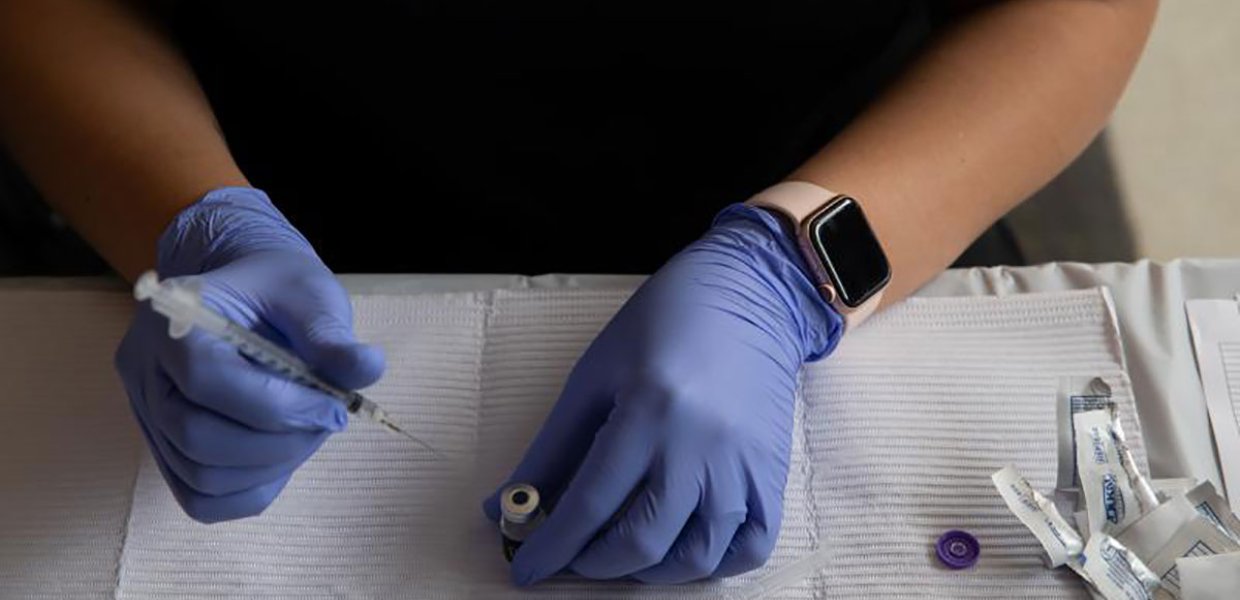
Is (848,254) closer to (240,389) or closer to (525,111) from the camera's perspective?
(525,111)

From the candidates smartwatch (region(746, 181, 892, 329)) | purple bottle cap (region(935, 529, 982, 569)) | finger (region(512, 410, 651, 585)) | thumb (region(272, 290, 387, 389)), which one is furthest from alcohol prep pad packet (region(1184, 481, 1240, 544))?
thumb (region(272, 290, 387, 389))

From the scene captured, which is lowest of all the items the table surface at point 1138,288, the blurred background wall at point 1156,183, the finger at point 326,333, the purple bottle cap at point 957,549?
the blurred background wall at point 1156,183

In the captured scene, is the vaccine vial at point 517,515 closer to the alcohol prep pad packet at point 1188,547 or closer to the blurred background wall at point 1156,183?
the alcohol prep pad packet at point 1188,547

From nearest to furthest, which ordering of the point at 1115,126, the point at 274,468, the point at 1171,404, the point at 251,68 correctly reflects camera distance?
the point at 274,468, the point at 1171,404, the point at 251,68, the point at 1115,126

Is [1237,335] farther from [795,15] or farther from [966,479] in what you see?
[795,15]

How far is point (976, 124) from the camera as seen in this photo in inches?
33.8

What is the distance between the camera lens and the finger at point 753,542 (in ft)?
2.27

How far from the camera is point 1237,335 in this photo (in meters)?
0.81

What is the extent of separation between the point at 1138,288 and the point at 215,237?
0.68m

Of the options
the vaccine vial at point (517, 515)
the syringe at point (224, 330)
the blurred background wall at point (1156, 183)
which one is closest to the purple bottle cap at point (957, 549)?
the vaccine vial at point (517, 515)

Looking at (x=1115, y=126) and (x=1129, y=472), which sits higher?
(x=1129, y=472)

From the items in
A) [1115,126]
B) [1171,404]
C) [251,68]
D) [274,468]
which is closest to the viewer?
[274,468]

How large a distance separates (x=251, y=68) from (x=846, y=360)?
1.79 feet

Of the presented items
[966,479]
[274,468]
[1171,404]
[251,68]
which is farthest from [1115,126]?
[274,468]
